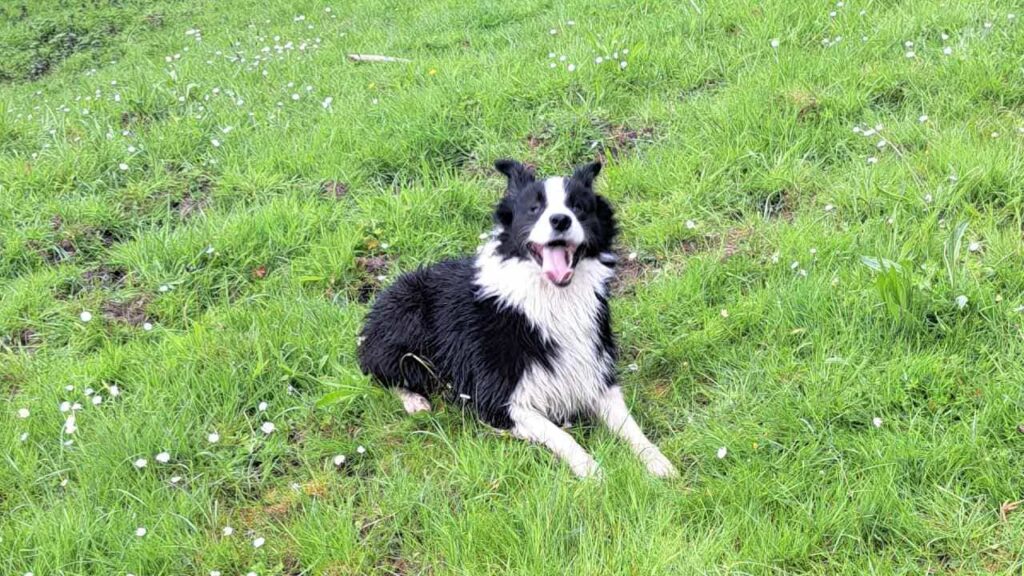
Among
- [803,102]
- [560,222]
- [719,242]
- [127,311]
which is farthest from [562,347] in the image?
[803,102]

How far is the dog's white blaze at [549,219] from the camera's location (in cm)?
307

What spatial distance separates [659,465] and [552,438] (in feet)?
1.32

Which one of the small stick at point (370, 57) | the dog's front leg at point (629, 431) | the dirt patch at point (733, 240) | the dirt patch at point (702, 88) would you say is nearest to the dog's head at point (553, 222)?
the dog's front leg at point (629, 431)

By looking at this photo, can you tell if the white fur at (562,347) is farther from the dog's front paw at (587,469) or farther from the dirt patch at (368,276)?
the dirt patch at (368,276)

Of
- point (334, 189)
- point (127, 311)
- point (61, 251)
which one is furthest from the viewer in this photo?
point (334, 189)

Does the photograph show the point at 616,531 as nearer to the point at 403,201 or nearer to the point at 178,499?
the point at 178,499

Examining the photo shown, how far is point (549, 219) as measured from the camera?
3.06m

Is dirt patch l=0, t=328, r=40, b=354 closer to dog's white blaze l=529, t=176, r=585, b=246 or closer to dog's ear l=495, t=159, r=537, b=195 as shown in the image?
dog's ear l=495, t=159, r=537, b=195

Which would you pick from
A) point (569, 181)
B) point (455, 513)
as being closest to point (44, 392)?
point (455, 513)

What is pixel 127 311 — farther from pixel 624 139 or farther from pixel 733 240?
pixel 733 240

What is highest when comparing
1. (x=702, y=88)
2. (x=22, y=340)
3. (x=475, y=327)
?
(x=702, y=88)

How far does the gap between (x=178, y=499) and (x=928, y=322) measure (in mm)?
2889

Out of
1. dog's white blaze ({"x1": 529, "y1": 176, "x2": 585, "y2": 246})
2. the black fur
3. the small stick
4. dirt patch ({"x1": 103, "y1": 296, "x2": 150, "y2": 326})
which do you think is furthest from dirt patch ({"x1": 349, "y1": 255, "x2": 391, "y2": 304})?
the small stick

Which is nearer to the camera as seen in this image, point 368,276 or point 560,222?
point 560,222
